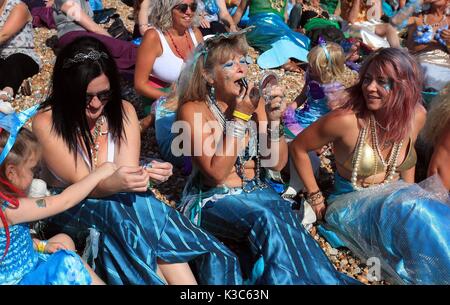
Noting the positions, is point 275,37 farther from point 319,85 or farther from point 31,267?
point 31,267

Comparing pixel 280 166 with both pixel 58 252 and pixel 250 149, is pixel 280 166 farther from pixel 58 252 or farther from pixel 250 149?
pixel 58 252

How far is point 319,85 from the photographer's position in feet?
14.5

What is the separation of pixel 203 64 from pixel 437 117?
2017mm

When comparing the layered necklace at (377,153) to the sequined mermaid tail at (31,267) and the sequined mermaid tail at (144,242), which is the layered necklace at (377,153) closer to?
the sequined mermaid tail at (144,242)

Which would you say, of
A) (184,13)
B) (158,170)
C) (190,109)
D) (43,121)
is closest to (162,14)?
(184,13)

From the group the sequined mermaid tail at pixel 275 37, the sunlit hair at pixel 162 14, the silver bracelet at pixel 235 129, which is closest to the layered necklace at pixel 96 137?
the silver bracelet at pixel 235 129

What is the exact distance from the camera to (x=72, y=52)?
2.76m

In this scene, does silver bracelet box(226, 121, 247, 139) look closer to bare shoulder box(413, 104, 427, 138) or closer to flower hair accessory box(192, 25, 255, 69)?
flower hair accessory box(192, 25, 255, 69)

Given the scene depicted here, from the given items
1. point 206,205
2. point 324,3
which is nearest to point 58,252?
point 206,205

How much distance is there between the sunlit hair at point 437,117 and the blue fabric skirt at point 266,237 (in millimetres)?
1637

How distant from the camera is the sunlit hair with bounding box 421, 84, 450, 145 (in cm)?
398

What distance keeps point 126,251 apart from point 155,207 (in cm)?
30
